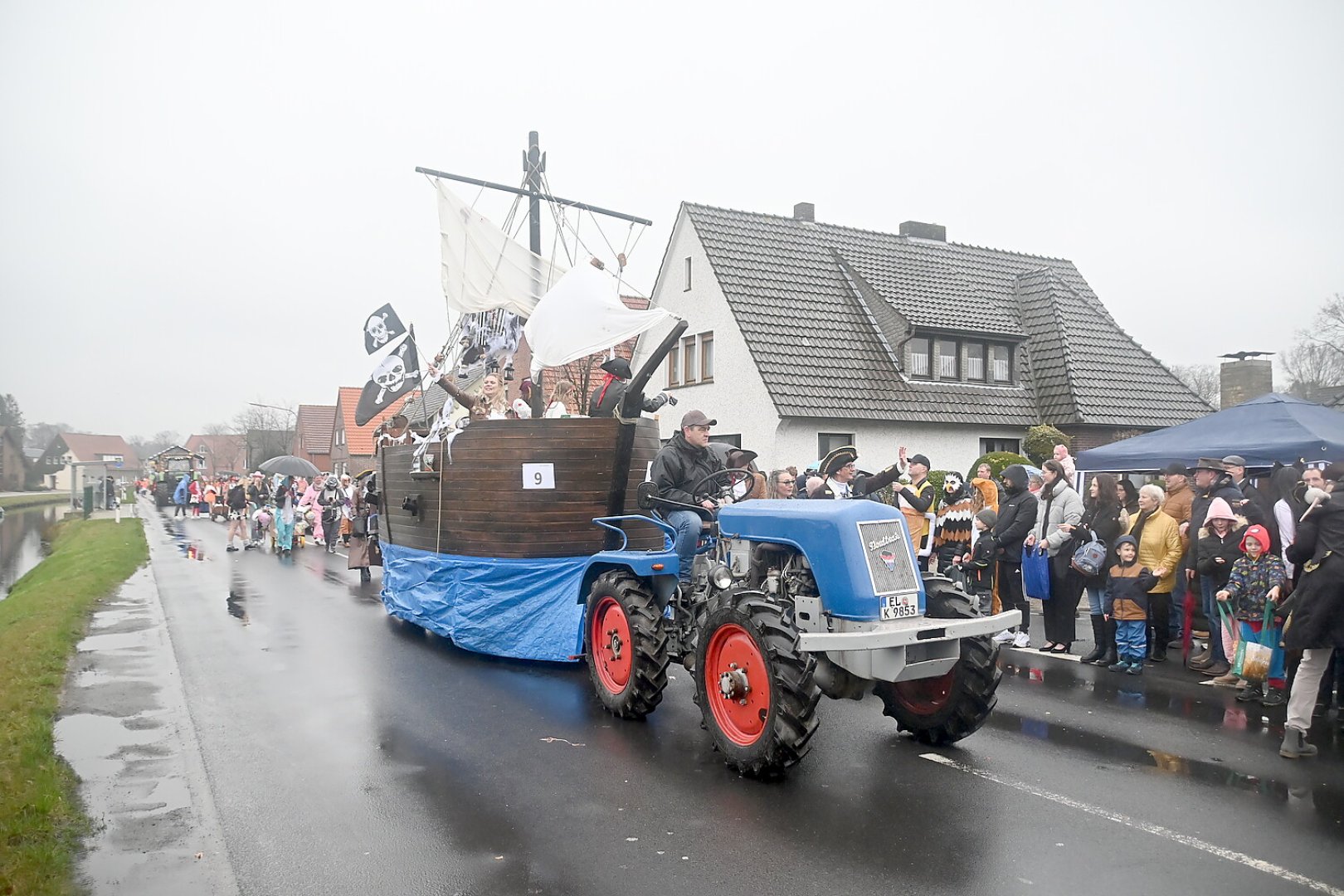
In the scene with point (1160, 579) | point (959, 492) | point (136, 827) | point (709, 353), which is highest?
point (709, 353)

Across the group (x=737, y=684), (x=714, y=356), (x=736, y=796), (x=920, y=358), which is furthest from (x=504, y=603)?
(x=920, y=358)

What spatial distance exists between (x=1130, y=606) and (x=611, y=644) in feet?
15.1

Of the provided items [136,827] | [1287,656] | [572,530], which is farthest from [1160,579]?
[136,827]

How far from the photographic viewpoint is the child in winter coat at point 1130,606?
8359mm

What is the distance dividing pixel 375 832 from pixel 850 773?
254cm

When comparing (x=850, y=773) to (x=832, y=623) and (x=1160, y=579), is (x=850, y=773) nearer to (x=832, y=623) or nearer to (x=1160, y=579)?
(x=832, y=623)

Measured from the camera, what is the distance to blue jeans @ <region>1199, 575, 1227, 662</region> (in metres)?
8.27

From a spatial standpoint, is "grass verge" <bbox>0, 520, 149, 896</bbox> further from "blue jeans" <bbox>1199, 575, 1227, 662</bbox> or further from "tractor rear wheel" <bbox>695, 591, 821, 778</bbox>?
"blue jeans" <bbox>1199, 575, 1227, 662</bbox>

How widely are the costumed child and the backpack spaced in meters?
1.37

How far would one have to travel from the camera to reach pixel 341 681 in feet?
26.3

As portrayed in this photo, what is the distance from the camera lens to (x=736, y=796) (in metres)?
5.07

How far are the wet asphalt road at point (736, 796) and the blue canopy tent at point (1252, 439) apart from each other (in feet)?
15.4

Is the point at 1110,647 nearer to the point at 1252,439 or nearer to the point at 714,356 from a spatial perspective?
the point at 1252,439

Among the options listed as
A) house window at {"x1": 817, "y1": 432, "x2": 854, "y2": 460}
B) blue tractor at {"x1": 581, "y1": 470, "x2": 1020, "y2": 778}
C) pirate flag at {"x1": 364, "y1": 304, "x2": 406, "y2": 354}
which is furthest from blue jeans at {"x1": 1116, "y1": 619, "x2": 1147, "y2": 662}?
house window at {"x1": 817, "y1": 432, "x2": 854, "y2": 460}
